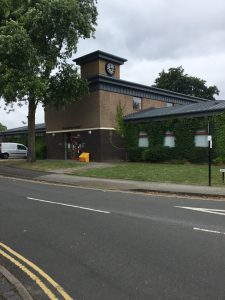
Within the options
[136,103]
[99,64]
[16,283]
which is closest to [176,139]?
[136,103]

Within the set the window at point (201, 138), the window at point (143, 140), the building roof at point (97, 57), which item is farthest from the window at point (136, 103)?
the window at point (201, 138)

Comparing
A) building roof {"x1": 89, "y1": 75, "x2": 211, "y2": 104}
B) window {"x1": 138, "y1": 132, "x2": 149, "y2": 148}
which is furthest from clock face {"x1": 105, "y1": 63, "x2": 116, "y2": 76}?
window {"x1": 138, "y1": 132, "x2": 149, "y2": 148}

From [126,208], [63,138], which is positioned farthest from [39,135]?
[126,208]

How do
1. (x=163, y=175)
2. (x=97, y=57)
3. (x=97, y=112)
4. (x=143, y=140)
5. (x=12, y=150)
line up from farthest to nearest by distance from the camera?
(x=12, y=150) < (x=97, y=57) < (x=143, y=140) < (x=97, y=112) < (x=163, y=175)

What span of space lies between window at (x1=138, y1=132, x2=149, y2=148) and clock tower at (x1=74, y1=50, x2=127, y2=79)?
6108 millimetres

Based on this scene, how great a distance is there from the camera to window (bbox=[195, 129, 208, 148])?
29659 millimetres

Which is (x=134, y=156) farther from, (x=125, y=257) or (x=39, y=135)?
(x=125, y=257)

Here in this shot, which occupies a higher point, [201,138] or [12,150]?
[201,138]

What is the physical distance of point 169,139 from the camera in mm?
32219

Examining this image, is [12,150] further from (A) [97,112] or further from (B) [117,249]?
(B) [117,249]

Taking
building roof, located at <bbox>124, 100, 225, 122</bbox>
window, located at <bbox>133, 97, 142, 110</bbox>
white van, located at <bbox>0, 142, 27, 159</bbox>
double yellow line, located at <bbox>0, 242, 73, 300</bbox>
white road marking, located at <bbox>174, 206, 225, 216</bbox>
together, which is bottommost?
double yellow line, located at <bbox>0, 242, 73, 300</bbox>

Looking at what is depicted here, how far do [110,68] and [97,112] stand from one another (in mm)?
4715

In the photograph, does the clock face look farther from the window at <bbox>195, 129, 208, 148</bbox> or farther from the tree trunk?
the window at <bbox>195, 129, 208, 148</bbox>

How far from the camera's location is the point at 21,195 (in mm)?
15438
